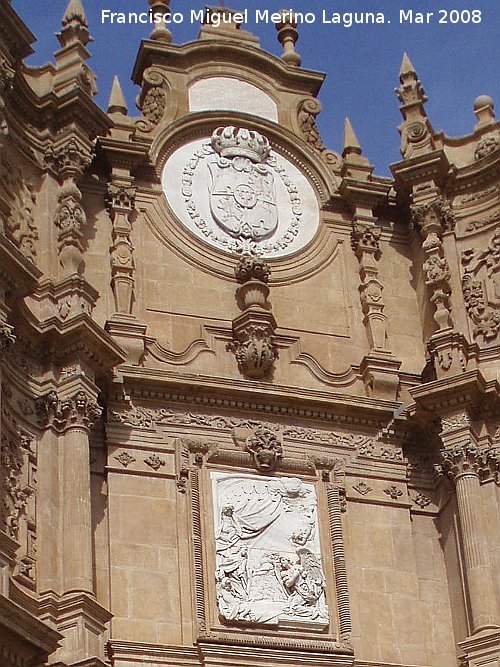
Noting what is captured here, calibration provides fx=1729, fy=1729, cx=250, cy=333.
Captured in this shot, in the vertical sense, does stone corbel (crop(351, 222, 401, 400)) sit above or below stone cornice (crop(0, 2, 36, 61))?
below

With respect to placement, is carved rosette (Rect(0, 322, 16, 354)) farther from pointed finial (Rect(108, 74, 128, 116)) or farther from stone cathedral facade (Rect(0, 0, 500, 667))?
pointed finial (Rect(108, 74, 128, 116))

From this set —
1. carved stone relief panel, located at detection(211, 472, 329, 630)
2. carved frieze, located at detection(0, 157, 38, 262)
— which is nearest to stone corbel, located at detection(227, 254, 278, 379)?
carved stone relief panel, located at detection(211, 472, 329, 630)

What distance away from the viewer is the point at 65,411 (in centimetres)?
1752

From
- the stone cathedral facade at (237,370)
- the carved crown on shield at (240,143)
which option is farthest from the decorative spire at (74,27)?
the carved crown on shield at (240,143)

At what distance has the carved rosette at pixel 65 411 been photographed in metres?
17.5

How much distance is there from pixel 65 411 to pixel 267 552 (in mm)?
2582

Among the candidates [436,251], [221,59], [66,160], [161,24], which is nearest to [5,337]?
[66,160]

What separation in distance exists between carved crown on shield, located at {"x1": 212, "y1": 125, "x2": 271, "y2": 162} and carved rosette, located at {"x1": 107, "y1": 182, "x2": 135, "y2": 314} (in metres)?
1.40

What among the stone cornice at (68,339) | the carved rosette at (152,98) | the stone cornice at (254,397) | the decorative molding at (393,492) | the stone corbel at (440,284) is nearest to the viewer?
the stone cornice at (68,339)

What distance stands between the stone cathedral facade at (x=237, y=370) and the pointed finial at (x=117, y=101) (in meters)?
0.06

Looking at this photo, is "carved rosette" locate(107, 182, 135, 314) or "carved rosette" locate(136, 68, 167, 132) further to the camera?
"carved rosette" locate(136, 68, 167, 132)

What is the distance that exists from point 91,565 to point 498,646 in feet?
13.9

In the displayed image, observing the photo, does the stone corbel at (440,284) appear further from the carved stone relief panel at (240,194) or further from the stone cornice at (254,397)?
the carved stone relief panel at (240,194)

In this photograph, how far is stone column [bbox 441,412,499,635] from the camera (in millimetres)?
17969
